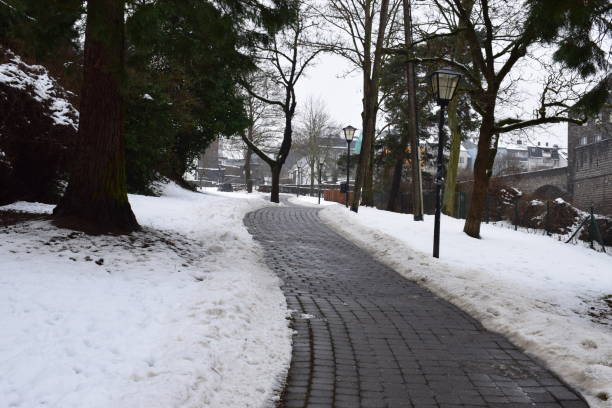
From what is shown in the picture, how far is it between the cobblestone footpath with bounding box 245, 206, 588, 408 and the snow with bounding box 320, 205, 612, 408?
0.77ft

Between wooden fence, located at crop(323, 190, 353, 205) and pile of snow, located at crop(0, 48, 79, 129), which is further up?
pile of snow, located at crop(0, 48, 79, 129)

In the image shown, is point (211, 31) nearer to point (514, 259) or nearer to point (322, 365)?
point (322, 365)

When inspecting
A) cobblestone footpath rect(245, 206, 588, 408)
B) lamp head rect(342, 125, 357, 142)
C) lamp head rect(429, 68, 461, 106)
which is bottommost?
cobblestone footpath rect(245, 206, 588, 408)

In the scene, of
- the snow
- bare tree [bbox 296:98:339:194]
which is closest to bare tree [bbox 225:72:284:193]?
bare tree [bbox 296:98:339:194]

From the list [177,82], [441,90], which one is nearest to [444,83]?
[441,90]

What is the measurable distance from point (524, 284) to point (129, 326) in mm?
6116

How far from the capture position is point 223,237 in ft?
33.8

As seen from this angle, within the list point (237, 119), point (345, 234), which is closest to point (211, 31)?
point (345, 234)

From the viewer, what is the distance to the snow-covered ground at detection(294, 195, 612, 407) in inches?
182

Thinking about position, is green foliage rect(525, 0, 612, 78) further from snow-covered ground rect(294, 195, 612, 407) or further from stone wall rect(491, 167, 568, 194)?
stone wall rect(491, 167, 568, 194)

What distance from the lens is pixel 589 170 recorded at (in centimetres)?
4038

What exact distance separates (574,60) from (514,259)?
5.06 m

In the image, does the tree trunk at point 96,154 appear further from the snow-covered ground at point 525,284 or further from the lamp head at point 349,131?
the lamp head at point 349,131

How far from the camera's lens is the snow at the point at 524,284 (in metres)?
4.62
